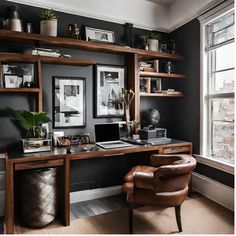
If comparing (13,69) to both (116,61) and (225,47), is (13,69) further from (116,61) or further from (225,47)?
(225,47)

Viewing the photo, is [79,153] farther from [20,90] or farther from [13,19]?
[13,19]

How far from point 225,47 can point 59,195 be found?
2.72 meters

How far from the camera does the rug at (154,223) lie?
→ 6.95ft

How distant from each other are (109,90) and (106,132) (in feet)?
2.07

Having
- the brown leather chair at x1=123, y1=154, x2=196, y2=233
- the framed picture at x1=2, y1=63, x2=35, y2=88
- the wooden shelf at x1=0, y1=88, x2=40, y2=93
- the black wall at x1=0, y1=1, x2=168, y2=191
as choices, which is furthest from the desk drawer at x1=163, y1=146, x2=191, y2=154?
the framed picture at x1=2, y1=63, x2=35, y2=88

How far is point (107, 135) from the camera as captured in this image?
2.78 metres

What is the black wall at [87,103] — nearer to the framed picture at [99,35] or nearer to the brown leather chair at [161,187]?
the framed picture at [99,35]

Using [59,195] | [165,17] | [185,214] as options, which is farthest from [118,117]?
[165,17]

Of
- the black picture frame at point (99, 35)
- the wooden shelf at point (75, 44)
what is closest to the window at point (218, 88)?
the wooden shelf at point (75, 44)

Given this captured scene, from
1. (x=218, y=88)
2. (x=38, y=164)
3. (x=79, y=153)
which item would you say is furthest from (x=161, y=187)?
(x=218, y=88)

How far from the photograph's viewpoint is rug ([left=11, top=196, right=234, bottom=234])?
2119mm

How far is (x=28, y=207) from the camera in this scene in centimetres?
217

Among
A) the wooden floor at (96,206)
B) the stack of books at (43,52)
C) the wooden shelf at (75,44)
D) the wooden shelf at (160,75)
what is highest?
the wooden shelf at (75,44)

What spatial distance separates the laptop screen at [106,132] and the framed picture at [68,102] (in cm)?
27
